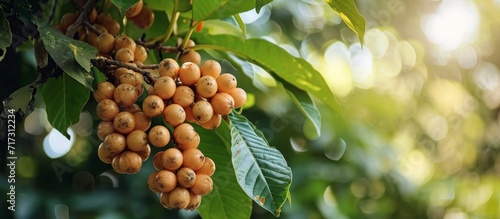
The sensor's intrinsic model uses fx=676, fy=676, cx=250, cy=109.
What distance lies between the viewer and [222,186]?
97 cm

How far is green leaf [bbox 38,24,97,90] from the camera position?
2.47ft

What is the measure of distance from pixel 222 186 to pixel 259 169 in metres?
0.18

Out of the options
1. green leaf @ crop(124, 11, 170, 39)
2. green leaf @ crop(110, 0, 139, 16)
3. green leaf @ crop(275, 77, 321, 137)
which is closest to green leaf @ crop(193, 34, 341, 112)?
green leaf @ crop(275, 77, 321, 137)

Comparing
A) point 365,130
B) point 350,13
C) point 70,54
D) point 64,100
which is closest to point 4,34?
point 70,54

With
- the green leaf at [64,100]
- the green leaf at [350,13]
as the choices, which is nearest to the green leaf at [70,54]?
the green leaf at [64,100]

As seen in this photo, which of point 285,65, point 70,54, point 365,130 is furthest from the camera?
point 365,130

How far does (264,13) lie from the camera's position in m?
2.19

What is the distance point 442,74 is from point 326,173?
2191 millimetres

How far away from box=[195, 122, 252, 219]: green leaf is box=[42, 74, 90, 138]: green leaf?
0.56ft

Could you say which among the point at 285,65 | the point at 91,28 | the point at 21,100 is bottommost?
the point at 21,100

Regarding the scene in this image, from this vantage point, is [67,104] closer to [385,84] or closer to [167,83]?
[167,83]

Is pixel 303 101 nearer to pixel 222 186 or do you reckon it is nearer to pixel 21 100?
pixel 222 186

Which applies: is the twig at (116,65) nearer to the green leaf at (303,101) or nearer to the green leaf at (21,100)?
the green leaf at (21,100)

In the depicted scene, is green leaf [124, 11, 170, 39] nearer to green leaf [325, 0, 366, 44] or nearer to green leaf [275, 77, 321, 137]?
green leaf [275, 77, 321, 137]
